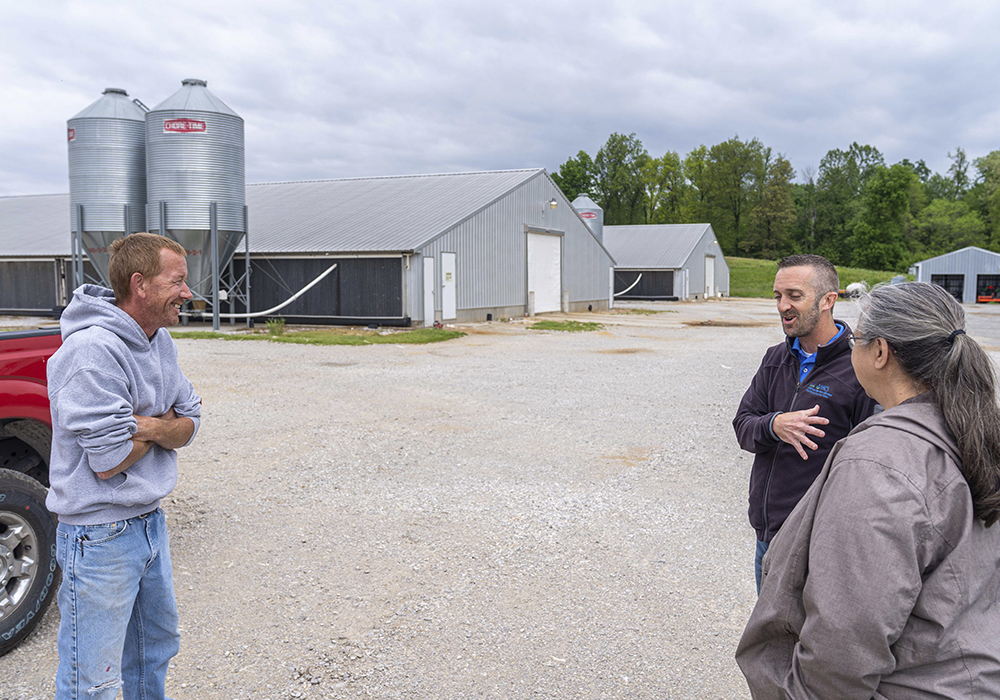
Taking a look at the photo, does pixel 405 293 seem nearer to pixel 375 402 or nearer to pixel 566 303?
pixel 566 303

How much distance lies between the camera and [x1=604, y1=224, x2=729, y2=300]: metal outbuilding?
49938 millimetres

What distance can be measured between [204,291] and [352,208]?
7.49 meters

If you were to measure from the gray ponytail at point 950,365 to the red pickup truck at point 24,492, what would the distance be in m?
3.58

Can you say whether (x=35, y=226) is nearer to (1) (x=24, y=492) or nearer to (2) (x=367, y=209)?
(2) (x=367, y=209)

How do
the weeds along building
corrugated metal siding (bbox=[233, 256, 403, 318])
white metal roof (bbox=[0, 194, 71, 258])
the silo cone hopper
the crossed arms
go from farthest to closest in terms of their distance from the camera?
white metal roof (bbox=[0, 194, 71, 258]), the weeds along building, corrugated metal siding (bbox=[233, 256, 403, 318]), the silo cone hopper, the crossed arms

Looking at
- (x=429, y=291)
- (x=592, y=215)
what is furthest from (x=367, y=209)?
(x=592, y=215)

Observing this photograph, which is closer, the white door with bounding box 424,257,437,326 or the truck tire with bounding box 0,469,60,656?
the truck tire with bounding box 0,469,60,656

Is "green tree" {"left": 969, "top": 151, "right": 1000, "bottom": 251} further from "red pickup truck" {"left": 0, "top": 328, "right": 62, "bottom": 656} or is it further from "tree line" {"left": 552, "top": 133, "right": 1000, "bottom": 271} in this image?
"red pickup truck" {"left": 0, "top": 328, "right": 62, "bottom": 656}

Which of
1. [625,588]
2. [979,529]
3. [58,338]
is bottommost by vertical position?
[625,588]

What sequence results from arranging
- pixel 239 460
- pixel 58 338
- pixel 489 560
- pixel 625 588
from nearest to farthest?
pixel 58 338 → pixel 625 588 → pixel 489 560 → pixel 239 460

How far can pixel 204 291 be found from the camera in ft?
80.3

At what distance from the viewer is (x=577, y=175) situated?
86.4 metres

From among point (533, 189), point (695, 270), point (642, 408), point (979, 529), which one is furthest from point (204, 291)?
point (695, 270)

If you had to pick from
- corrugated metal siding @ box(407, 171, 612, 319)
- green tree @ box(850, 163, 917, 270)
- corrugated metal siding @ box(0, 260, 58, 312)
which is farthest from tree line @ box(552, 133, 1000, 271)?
corrugated metal siding @ box(0, 260, 58, 312)
